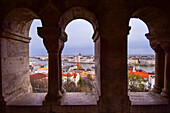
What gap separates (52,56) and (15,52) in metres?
1.71

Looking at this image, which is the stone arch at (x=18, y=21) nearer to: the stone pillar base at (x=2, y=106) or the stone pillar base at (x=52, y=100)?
the stone pillar base at (x=2, y=106)

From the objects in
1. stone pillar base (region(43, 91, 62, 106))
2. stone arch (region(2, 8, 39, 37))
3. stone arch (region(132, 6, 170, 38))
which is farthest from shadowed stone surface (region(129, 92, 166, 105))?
stone arch (region(2, 8, 39, 37))

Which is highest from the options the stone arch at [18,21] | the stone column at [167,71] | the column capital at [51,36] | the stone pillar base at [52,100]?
the stone arch at [18,21]

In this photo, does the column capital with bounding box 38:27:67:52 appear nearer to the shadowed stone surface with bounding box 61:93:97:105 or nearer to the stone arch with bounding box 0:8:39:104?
the stone arch with bounding box 0:8:39:104

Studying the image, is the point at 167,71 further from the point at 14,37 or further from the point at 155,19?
the point at 14,37

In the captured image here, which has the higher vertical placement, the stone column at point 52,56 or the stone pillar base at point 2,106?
the stone column at point 52,56

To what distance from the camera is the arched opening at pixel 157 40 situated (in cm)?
351

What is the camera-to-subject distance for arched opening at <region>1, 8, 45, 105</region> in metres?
3.55

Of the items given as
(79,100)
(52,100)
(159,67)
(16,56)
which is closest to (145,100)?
(159,67)

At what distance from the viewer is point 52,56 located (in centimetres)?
345

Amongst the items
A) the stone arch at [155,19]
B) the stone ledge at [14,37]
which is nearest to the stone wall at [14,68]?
the stone ledge at [14,37]

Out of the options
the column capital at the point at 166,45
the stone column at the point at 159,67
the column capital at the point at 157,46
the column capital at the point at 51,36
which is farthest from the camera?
the stone column at the point at 159,67

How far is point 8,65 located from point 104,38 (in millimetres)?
3392

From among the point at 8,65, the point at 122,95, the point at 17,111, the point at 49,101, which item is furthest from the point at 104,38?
the point at 17,111
